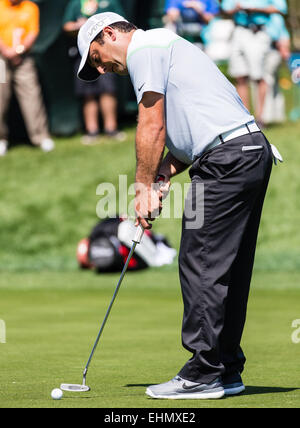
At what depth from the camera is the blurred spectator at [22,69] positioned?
15.3 meters

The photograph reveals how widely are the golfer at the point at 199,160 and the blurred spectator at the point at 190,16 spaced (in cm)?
1241

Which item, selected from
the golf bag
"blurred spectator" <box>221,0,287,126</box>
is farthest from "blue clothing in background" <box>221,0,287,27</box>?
the golf bag

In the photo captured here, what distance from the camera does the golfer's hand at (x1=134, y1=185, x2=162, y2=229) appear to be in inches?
205

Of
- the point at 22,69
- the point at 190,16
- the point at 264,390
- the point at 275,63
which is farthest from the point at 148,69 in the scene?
the point at 190,16

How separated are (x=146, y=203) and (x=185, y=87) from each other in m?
0.60

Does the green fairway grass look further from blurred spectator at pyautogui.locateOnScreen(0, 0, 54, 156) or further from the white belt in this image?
the white belt

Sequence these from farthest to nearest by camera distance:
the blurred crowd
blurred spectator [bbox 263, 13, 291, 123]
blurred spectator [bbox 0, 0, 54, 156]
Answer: blurred spectator [bbox 263, 13, 291, 123], the blurred crowd, blurred spectator [bbox 0, 0, 54, 156]

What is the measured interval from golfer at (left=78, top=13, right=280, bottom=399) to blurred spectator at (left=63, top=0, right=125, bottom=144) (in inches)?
415

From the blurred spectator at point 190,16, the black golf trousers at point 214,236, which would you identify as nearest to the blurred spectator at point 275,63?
the blurred spectator at point 190,16

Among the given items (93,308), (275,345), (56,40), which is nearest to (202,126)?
(275,345)

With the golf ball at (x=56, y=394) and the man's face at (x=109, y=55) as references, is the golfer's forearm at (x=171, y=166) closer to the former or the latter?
the man's face at (x=109, y=55)

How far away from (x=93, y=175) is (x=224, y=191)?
10293 millimetres

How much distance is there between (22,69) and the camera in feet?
52.2

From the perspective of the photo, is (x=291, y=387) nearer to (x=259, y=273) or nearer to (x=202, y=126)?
(x=202, y=126)
